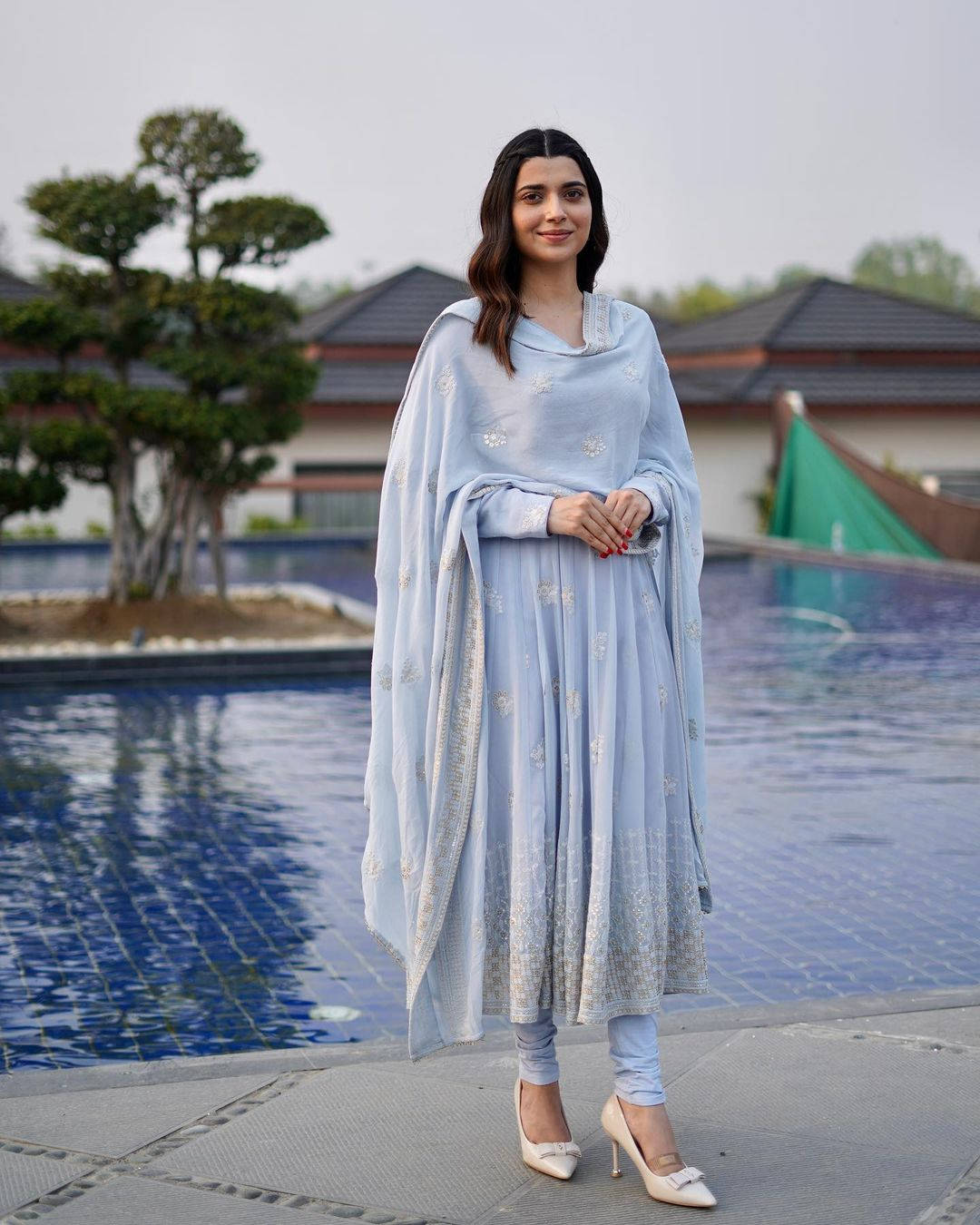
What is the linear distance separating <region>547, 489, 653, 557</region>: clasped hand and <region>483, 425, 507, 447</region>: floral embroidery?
193mm

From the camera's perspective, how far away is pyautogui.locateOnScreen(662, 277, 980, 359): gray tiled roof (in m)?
30.2

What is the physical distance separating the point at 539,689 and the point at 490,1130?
978mm

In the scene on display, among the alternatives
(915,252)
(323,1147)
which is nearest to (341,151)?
(323,1147)

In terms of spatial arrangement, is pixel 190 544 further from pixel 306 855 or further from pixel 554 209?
pixel 554 209

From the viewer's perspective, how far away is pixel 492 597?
10.5 ft

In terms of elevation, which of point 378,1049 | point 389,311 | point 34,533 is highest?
point 389,311

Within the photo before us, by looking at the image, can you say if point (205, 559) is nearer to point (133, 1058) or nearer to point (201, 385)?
point (201, 385)

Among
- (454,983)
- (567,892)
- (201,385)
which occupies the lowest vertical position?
(454,983)

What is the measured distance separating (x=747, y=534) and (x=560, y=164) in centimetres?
2638

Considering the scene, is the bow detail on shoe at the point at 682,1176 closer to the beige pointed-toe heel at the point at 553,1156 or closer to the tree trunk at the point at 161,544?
the beige pointed-toe heel at the point at 553,1156

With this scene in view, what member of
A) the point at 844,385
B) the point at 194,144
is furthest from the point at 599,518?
the point at 844,385

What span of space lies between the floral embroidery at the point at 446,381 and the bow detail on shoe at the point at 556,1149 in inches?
57.7

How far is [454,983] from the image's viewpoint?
3.20 metres

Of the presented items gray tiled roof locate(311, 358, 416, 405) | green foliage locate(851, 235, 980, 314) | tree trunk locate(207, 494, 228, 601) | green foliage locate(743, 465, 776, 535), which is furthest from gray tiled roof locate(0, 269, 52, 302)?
green foliage locate(851, 235, 980, 314)
